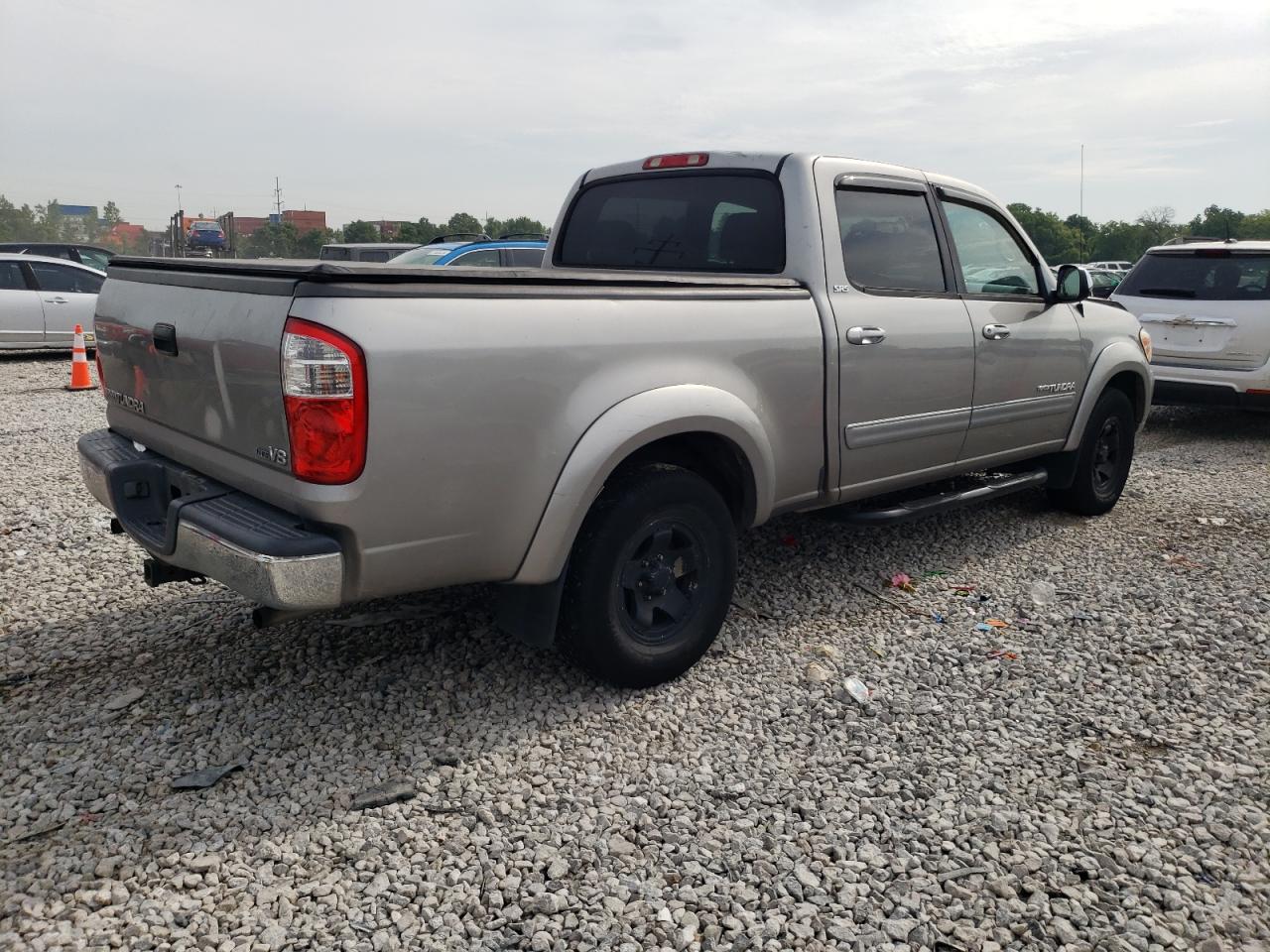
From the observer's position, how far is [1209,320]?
854 centimetres

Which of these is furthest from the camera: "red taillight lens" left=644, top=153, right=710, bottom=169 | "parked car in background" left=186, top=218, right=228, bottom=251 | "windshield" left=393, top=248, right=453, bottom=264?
"parked car in background" left=186, top=218, right=228, bottom=251

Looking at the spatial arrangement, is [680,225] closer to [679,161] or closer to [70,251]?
[679,161]

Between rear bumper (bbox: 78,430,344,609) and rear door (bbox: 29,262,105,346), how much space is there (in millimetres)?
11574

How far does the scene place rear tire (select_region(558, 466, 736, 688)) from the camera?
11.1 feet

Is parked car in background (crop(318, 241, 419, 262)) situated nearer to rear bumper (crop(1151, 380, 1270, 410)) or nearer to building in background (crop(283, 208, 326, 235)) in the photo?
rear bumper (crop(1151, 380, 1270, 410))

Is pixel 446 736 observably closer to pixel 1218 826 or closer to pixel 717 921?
pixel 717 921

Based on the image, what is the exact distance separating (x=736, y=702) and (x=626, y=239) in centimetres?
231

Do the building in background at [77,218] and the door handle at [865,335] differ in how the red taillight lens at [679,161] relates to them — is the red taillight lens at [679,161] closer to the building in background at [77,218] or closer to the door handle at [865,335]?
the door handle at [865,335]

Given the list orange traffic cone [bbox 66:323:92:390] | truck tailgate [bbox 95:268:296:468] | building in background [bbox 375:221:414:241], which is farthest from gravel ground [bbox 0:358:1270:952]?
building in background [bbox 375:221:414:241]

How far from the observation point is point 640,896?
2.59 metres

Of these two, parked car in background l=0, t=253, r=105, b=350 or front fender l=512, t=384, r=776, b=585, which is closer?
front fender l=512, t=384, r=776, b=585

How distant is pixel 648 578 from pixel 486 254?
8.86 metres

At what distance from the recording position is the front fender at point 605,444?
317cm

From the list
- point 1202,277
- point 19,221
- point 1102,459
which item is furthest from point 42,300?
point 19,221
